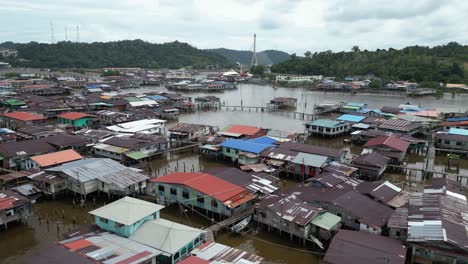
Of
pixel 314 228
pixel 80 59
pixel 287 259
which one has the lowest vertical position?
pixel 287 259

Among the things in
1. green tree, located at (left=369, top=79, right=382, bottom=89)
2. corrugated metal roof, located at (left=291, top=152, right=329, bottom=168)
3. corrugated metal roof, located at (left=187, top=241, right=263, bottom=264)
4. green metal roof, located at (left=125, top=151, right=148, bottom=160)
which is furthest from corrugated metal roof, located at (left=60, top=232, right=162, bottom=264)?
green tree, located at (left=369, top=79, right=382, bottom=89)

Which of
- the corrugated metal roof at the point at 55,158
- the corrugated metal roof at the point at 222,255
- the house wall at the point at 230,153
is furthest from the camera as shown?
the house wall at the point at 230,153

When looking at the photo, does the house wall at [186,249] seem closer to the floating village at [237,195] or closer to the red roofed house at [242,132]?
the floating village at [237,195]

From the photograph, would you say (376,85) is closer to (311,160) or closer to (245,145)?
(245,145)

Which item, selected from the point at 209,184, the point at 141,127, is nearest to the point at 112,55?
the point at 141,127

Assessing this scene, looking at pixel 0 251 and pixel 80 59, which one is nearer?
pixel 0 251

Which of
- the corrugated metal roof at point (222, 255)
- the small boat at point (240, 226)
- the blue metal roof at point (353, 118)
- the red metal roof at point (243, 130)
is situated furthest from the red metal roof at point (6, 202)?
the blue metal roof at point (353, 118)

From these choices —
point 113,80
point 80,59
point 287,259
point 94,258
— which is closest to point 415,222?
point 287,259

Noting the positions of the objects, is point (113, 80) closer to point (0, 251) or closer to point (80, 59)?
point (80, 59)
